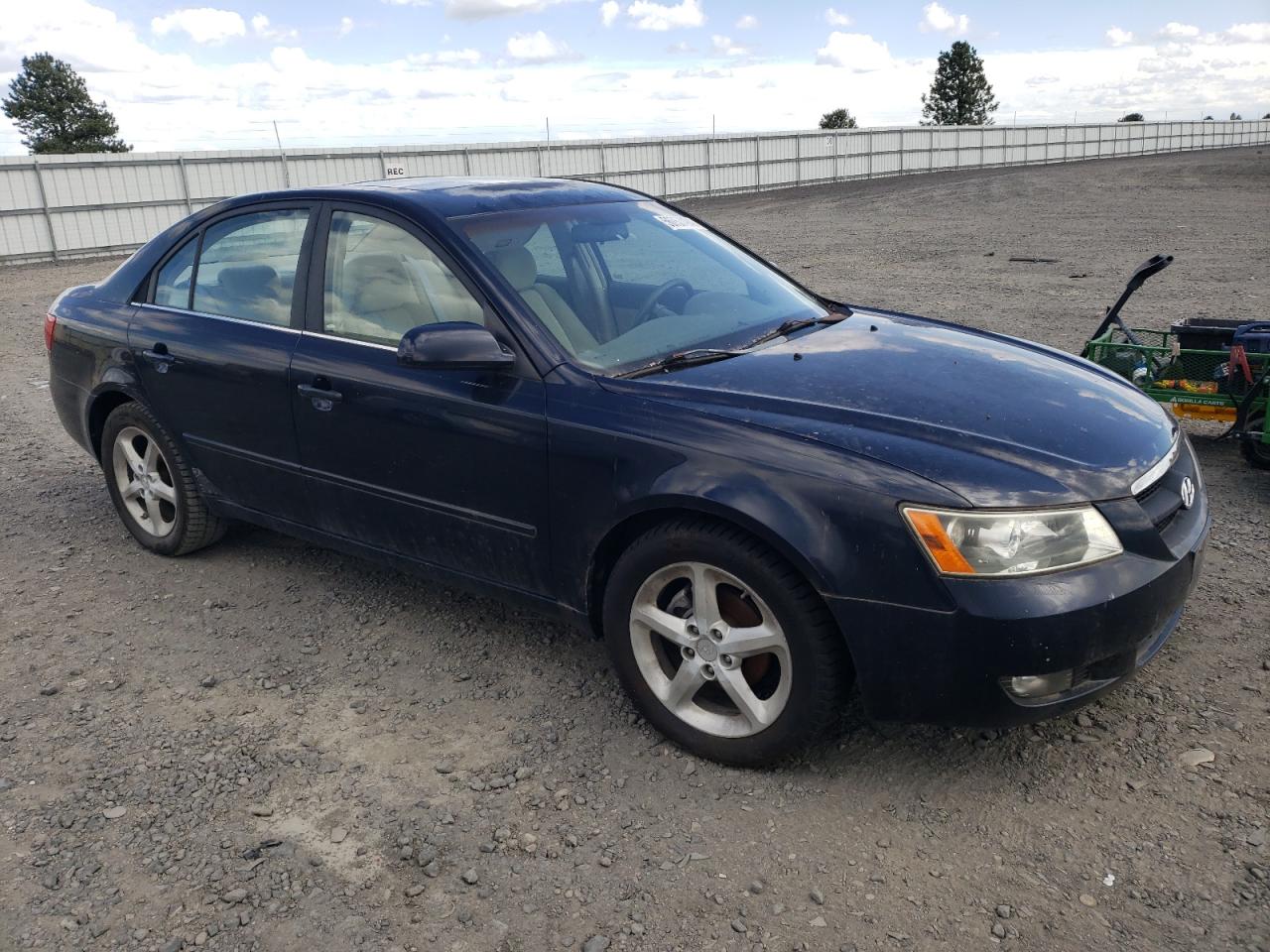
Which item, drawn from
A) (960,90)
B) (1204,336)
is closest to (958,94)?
(960,90)

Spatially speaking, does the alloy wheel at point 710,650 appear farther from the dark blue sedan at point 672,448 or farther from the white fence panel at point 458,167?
the white fence panel at point 458,167

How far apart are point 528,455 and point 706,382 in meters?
0.61

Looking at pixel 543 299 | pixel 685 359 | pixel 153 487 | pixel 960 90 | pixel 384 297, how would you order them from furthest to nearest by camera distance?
pixel 960 90 → pixel 153 487 → pixel 384 297 → pixel 543 299 → pixel 685 359

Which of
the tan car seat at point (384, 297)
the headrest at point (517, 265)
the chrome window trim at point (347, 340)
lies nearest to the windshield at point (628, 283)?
the headrest at point (517, 265)

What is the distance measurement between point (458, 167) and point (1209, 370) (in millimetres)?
27298

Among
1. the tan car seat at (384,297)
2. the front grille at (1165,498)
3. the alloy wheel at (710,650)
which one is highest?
the tan car seat at (384,297)

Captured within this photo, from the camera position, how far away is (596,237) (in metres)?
4.02

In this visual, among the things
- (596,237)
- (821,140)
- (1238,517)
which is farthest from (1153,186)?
(596,237)

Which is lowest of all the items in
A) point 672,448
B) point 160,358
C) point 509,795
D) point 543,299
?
point 509,795

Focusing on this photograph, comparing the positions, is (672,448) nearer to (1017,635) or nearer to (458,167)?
(1017,635)

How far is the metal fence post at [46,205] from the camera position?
2344 centimetres

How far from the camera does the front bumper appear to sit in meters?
2.69

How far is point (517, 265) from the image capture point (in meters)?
3.68

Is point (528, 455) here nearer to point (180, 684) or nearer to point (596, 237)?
point (596, 237)
